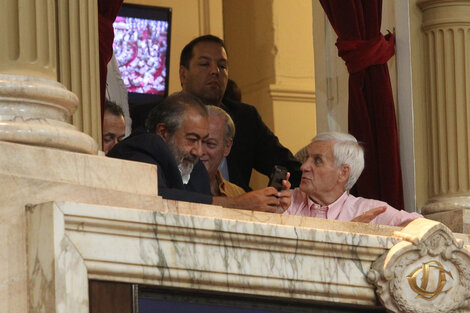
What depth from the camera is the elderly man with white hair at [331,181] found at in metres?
6.26

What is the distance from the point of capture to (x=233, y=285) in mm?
4215

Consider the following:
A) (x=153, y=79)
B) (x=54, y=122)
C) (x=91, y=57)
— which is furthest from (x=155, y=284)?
(x=153, y=79)

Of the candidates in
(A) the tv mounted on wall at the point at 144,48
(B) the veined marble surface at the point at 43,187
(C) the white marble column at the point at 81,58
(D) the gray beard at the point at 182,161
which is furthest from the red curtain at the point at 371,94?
(A) the tv mounted on wall at the point at 144,48

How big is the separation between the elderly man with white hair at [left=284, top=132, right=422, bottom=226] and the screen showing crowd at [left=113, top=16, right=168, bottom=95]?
12.4 ft

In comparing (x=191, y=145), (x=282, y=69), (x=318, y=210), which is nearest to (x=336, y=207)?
(x=318, y=210)

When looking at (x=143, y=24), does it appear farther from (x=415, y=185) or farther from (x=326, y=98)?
(x=415, y=185)

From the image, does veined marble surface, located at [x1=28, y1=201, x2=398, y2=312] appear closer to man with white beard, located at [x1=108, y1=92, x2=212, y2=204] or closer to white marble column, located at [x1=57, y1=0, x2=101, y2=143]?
white marble column, located at [x1=57, y1=0, x2=101, y2=143]

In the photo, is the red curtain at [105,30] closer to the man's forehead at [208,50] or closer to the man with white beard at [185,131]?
the man with white beard at [185,131]

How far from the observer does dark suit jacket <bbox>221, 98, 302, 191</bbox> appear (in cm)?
716

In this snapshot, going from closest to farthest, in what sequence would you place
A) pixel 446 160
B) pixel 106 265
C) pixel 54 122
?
pixel 106 265, pixel 54 122, pixel 446 160

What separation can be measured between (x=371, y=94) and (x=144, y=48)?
3441 mm

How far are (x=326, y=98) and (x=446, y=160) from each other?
36.5 inches

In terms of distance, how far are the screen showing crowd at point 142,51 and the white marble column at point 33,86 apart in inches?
218

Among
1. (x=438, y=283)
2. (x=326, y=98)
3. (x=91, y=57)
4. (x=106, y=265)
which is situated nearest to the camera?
(x=106, y=265)
